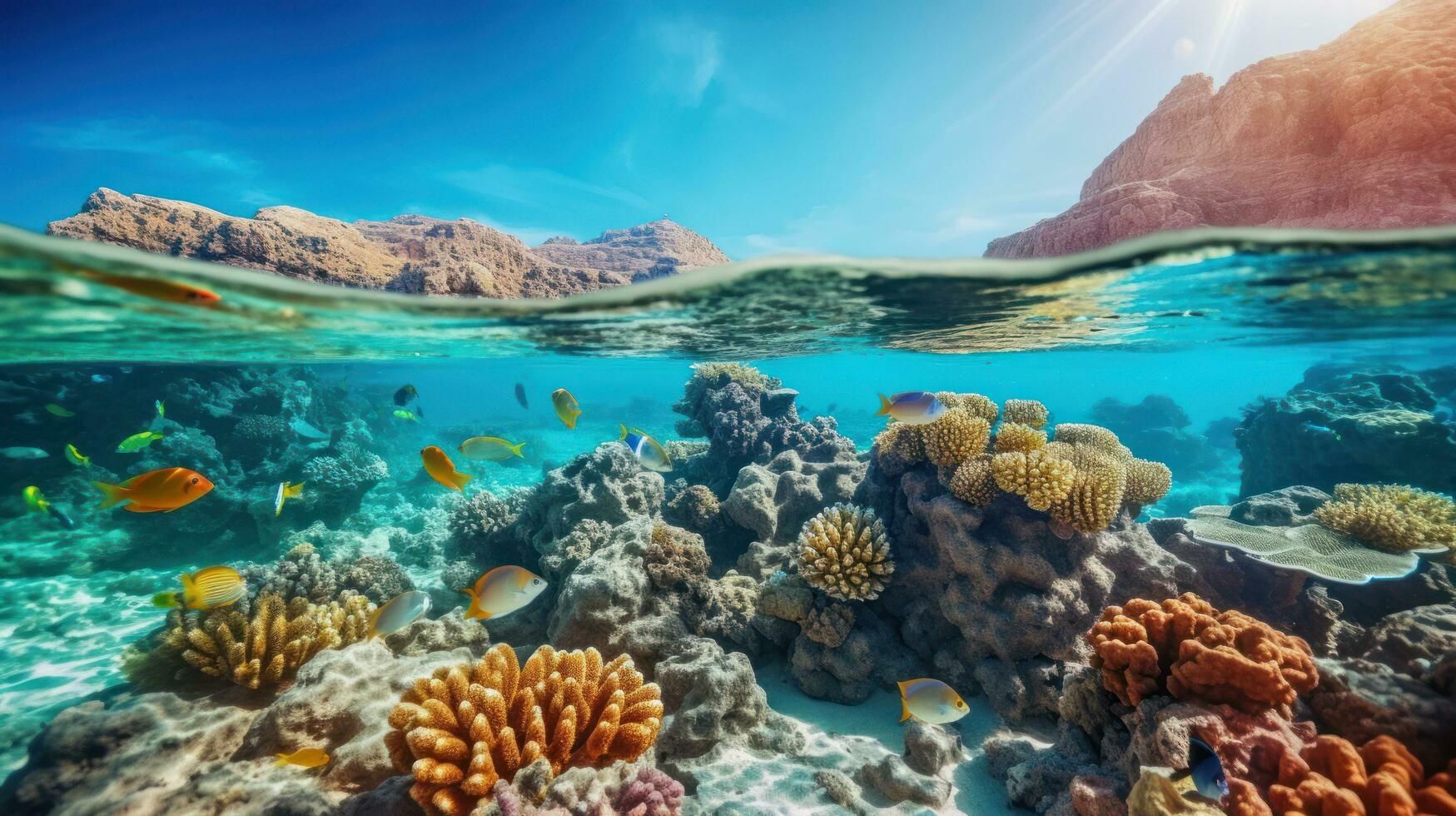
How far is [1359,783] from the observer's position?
2627mm

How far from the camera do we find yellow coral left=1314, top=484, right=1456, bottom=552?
5367 mm

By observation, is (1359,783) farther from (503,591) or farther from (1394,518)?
(503,591)

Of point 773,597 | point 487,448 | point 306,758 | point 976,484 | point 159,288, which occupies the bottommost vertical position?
point 773,597

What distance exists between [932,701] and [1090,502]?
110 inches

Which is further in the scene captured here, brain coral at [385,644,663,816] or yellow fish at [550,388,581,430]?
yellow fish at [550,388,581,430]

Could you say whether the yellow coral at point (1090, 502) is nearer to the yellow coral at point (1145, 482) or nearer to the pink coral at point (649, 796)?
the yellow coral at point (1145, 482)

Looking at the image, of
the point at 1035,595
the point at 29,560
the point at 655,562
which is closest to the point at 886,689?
the point at 1035,595

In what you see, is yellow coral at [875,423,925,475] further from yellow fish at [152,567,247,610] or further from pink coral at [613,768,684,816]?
yellow fish at [152,567,247,610]

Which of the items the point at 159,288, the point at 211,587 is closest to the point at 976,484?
the point at 211,587

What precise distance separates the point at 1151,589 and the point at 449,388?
20755 centimetres

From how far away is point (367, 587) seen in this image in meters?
7.24

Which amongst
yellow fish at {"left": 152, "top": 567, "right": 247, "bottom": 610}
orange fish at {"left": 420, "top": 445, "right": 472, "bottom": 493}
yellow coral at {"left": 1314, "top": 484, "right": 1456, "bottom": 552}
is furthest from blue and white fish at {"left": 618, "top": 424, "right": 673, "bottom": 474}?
yellow coral at {"left": 1314, "top": 484, "right": 1456, "bottom": 552}

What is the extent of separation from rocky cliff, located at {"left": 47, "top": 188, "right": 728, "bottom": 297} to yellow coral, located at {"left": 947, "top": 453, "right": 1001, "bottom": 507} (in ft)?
26.0

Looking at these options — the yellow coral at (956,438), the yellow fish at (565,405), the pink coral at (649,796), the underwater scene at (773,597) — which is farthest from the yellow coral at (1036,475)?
the yellow fish at (565,405)
